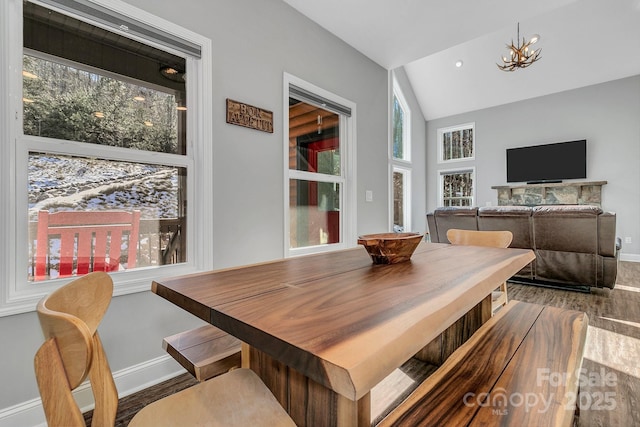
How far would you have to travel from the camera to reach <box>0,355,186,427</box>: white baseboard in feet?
4.46

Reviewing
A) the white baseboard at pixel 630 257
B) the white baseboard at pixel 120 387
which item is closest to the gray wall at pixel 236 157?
the white baseboard at pixel 120 387

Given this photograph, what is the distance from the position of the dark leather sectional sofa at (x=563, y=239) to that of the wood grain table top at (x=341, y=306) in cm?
264

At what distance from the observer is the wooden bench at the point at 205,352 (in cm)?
106

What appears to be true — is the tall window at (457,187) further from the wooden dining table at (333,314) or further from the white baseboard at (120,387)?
the white baseboard at (120,387)

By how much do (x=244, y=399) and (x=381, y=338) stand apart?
0.51 metres

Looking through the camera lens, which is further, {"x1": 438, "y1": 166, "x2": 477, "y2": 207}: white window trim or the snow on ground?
{"x1": 438, "y1": 166, "x2": 477, "y2": 207}: white window trim

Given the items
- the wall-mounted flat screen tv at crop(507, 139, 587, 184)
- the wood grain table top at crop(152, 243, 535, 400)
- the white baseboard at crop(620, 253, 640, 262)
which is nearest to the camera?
the wood grain table top at crop(152, 243, 535, 400)

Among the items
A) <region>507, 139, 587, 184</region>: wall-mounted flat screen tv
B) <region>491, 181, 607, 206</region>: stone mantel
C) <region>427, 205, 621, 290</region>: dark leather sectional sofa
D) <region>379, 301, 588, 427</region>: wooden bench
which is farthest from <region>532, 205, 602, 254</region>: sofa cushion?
<region>507, 139, 587, 184</region>: wall-mounted flat screen tv

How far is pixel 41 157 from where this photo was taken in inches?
57.8

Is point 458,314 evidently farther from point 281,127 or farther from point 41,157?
point 281,127

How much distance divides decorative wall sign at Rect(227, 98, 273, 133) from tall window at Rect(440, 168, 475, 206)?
247 inches

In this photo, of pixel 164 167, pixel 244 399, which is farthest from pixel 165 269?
pixel 244 399

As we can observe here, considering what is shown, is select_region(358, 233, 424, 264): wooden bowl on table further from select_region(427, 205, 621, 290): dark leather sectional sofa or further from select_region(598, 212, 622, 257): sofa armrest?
select_region(598, 212, 622, 257): sofa armrest

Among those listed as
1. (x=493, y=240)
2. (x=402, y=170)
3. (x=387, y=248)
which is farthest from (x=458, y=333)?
(x=402, y=170)
